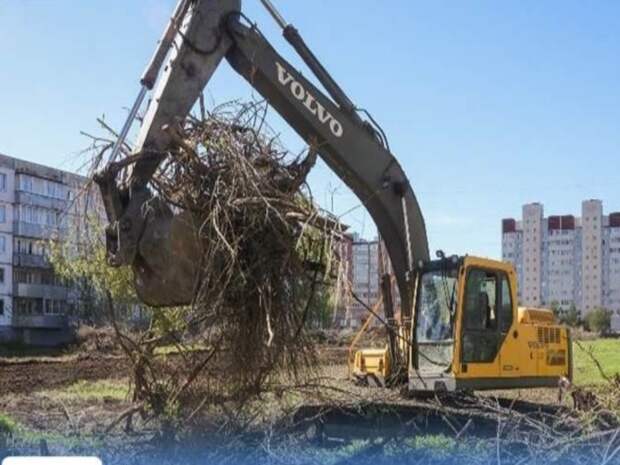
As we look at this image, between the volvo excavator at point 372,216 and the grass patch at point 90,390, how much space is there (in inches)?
143

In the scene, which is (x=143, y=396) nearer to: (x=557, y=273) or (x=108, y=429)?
(x=108, y=429)

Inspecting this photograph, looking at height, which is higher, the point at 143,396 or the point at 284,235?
the point at 284,235

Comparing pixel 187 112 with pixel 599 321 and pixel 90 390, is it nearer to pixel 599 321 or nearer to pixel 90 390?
pixel 90 390

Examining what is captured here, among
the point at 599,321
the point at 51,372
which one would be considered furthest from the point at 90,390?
the point at 599,321

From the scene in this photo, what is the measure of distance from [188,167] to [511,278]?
11.4ft

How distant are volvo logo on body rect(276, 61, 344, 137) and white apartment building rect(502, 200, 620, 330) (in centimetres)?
2279

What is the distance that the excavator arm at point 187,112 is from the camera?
5.43 m

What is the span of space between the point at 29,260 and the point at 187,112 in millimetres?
36835

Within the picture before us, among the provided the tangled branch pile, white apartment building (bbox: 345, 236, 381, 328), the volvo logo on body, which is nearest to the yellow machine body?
white apartment building (bbox: 345, 236, 381, 328)

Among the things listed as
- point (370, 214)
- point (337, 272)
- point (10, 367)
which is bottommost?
point (10, 367)

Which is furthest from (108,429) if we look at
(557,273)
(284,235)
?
(557,273)

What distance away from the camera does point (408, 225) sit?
766cm

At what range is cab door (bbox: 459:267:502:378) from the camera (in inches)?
295

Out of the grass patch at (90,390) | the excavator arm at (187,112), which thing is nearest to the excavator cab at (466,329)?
the excavator arm at (187,112)
